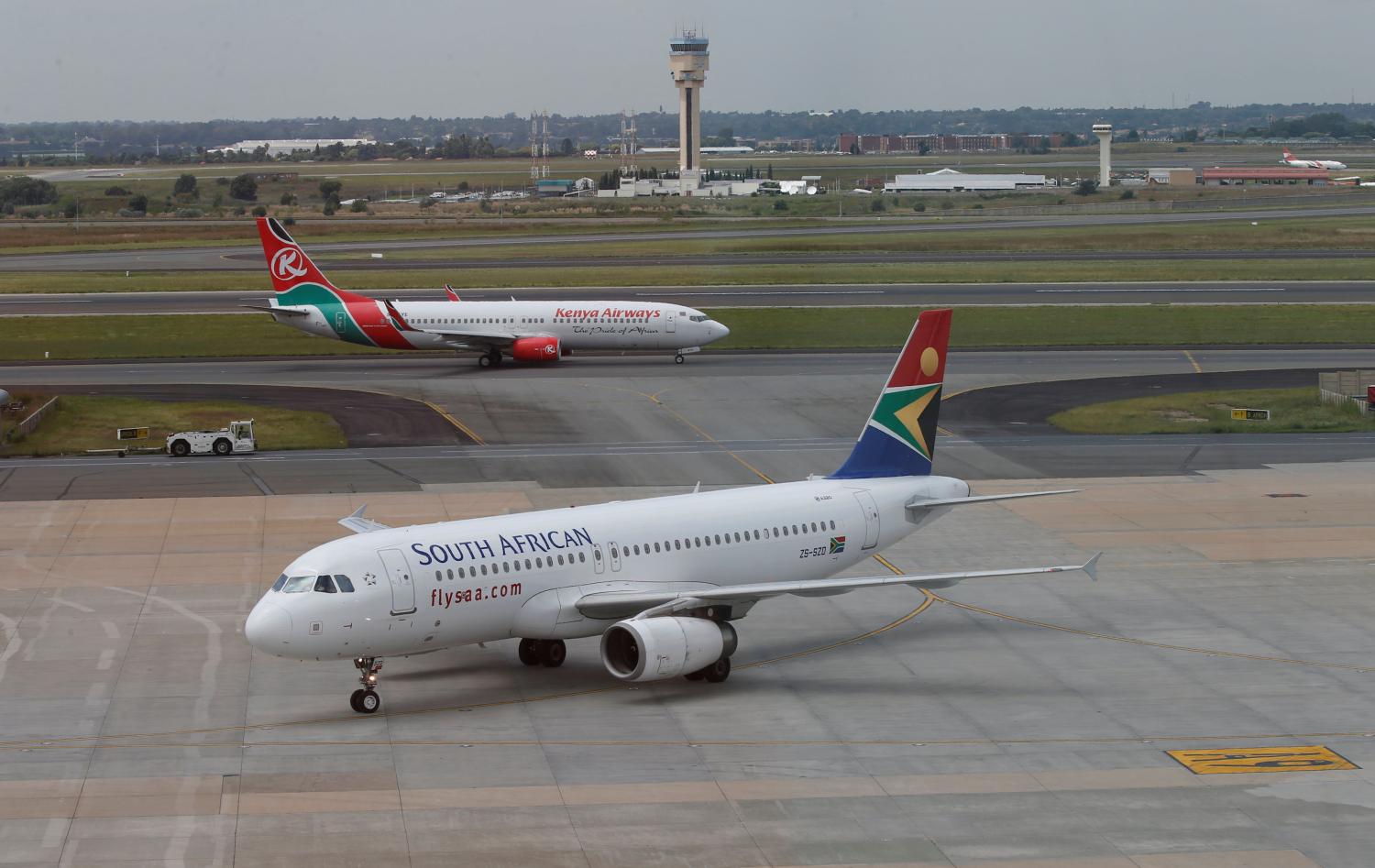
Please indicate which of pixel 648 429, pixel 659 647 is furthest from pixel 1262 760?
pixel 648 429

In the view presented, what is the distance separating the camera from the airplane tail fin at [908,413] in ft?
138

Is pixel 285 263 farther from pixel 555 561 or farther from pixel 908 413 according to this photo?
pixel 555 561

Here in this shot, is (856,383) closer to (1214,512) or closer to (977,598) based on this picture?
(1214,512)

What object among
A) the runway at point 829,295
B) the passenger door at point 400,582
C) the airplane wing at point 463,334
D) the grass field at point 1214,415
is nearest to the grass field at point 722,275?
the runway at point 829,295

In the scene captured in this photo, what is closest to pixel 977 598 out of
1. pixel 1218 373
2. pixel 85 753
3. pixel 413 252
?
pixel 85 753

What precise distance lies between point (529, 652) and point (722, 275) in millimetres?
100582

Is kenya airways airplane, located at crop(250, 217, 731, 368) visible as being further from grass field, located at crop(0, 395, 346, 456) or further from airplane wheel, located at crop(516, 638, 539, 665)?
airplane wheel, located at crop(516, 638, 539, 665)

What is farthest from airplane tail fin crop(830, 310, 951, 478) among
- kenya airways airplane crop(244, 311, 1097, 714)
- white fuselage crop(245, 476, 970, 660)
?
white fuselage crop(245, 476, 970, 660)

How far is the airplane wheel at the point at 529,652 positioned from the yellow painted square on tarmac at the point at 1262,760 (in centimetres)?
1466

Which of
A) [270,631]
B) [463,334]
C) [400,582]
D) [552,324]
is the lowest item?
[463,334]

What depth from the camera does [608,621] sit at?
3609 centimetres

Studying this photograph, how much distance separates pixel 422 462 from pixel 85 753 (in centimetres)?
3363

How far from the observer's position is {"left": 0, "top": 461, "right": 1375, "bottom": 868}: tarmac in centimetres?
2694

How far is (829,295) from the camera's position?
402 feet
